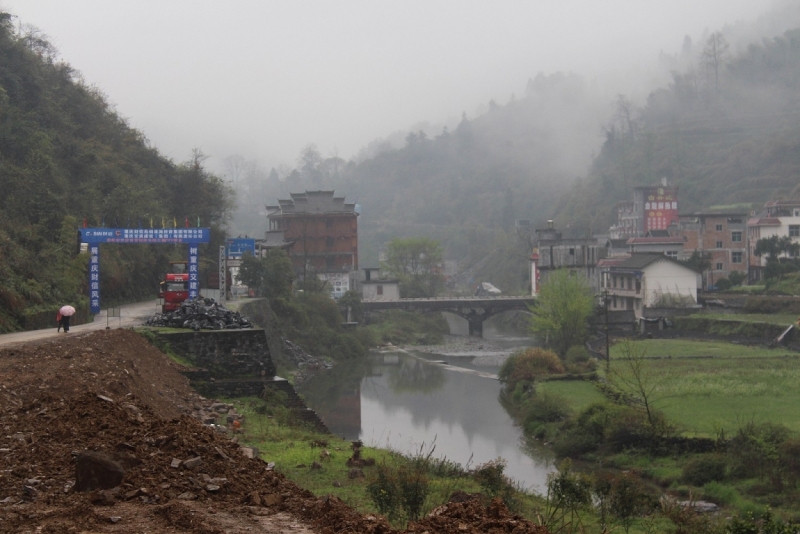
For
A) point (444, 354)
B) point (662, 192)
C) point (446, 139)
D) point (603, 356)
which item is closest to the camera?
point (603, 356)

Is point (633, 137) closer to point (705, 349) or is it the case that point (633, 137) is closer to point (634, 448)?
point (705, 349)

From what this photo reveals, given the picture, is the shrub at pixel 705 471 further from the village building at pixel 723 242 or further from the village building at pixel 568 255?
the village building at pixel 723 242

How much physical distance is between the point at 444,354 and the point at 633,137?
74634mm

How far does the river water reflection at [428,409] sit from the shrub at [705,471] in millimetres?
3268

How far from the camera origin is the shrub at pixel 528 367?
34000 mm

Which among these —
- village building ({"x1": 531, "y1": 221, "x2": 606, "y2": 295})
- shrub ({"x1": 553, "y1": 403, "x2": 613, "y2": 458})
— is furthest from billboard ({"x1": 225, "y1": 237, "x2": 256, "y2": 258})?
village building ({"x1": 531, "y1": 221, "x2": 606, "y2": 295})

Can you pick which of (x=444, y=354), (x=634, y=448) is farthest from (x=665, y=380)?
(x=444, y=354)

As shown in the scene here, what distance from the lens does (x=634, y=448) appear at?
21.9 m

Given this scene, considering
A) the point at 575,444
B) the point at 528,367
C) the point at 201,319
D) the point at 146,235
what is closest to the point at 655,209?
the point at 528,367

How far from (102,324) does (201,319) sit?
127 inches

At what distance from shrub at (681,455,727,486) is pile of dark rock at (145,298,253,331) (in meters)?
11.7

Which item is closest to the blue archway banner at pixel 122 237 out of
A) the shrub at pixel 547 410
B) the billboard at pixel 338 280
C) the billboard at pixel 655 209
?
the shrub at pixel 547 410

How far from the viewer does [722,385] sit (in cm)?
2836

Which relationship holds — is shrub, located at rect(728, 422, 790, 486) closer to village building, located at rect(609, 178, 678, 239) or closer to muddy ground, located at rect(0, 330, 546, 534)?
muddy ground, located at rect(0, 330, 546, 534)
